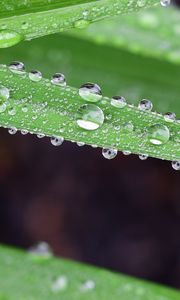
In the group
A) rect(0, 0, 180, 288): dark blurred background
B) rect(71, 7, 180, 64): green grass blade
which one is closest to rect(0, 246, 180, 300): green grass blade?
rect(71, 7, 180, 64): green grass blade

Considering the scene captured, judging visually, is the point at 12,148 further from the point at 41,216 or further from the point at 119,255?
the point at 119,255

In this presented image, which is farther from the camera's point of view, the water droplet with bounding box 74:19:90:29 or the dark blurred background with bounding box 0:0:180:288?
the dark blurred background with bounding box 0:0:180:288

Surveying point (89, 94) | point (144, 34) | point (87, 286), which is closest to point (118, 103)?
point (89, 94)

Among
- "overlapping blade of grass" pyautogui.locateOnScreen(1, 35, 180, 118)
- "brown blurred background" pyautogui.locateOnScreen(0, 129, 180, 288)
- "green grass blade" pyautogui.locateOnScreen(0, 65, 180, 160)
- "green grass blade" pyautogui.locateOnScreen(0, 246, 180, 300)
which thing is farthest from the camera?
"brown blurred background" pyautogui.locateOnScreen(0, 129, 180, 288)

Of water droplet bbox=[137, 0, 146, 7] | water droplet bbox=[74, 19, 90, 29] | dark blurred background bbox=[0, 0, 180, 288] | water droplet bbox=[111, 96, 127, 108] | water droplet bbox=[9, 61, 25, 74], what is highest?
water droplet bbox=[137, 0, 146, 7]

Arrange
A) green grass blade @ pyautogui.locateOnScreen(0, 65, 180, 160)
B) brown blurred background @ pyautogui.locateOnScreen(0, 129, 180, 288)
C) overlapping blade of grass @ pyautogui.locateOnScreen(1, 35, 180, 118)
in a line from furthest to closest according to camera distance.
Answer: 1. brown blurred background @ pyautogui.locateOnScreen(0, 129, 180, 288)
2. overlapping blade of grass @ pyautogui.locateOnScreen(1, 35, 180, 118)
3. green grass blade @ pyautogui.locateOnScreen(0, 65, 180, 160)

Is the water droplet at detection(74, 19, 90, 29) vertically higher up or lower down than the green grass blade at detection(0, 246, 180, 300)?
higher up

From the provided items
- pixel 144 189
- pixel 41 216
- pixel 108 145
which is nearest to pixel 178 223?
pixel 144 189

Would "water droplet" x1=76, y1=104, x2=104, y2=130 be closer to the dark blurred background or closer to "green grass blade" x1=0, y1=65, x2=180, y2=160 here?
"green grass blade" x1=0, y1=65, x2=180, y2=160
